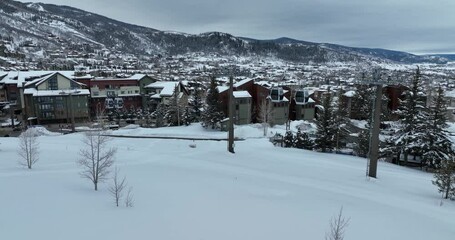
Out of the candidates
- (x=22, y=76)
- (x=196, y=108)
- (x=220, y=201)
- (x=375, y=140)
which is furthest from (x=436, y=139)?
(x=22, y=76)

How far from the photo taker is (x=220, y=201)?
11.9 metres

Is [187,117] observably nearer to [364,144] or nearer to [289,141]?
[289,141]

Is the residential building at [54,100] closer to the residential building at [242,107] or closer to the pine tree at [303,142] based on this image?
the residential building at [242,107]

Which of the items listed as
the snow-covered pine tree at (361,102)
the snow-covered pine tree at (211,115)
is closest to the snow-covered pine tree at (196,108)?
the snow-covered pine tree at (211,115)

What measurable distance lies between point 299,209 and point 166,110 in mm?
36611

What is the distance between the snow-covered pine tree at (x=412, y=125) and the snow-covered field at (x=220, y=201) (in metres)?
5.15

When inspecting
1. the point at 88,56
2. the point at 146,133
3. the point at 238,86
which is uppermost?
the point at 88,56

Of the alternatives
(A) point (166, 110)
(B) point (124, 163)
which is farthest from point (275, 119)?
(B) point (124, 163)

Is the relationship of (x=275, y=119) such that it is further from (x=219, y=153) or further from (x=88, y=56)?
(x=88, y=56)

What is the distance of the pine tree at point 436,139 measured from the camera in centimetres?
2267

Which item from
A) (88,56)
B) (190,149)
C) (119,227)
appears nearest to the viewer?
(119,227)

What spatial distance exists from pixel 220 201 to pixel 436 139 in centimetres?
1870

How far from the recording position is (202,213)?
10.4 m

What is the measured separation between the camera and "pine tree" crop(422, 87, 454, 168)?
22672 millimetres
